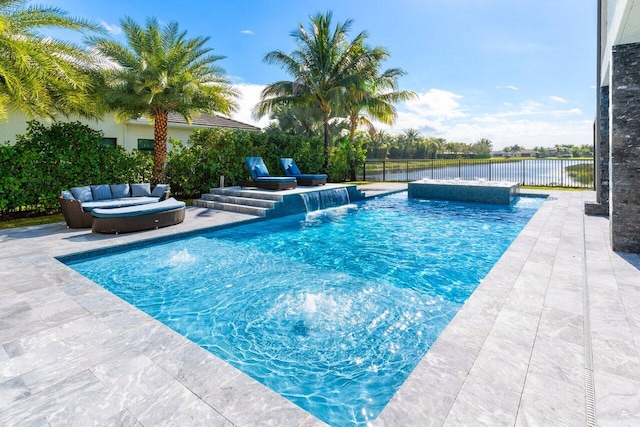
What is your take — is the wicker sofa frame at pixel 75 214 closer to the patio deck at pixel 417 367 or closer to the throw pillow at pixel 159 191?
the throw pillow at pixel 159 191

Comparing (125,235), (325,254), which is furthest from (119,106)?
(325,254)

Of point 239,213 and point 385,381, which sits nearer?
point 385,381

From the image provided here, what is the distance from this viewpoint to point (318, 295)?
14.3 feet

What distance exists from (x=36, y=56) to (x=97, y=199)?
328cm

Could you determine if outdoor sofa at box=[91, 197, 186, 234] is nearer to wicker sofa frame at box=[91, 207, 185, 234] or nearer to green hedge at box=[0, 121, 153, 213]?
wicker sofa frame at box=[91, 207, 185, 234]

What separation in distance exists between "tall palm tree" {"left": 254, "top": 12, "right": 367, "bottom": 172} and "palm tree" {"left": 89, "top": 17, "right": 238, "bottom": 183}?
213 inches

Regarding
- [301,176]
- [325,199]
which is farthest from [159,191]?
[301,176]

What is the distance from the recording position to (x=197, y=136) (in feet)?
42.7

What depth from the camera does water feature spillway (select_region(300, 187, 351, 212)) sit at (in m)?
11.2

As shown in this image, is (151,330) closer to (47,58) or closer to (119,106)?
(47,58)

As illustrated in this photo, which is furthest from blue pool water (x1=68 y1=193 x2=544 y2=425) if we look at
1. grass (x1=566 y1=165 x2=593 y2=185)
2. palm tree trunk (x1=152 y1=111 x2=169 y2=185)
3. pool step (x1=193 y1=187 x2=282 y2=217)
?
grass (x1=566 y1=165 x2=593 y2=185)

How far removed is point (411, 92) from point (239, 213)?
1463 cm

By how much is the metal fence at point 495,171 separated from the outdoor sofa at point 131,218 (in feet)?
47.6

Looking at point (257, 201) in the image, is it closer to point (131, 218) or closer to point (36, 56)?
point (131, 218)
